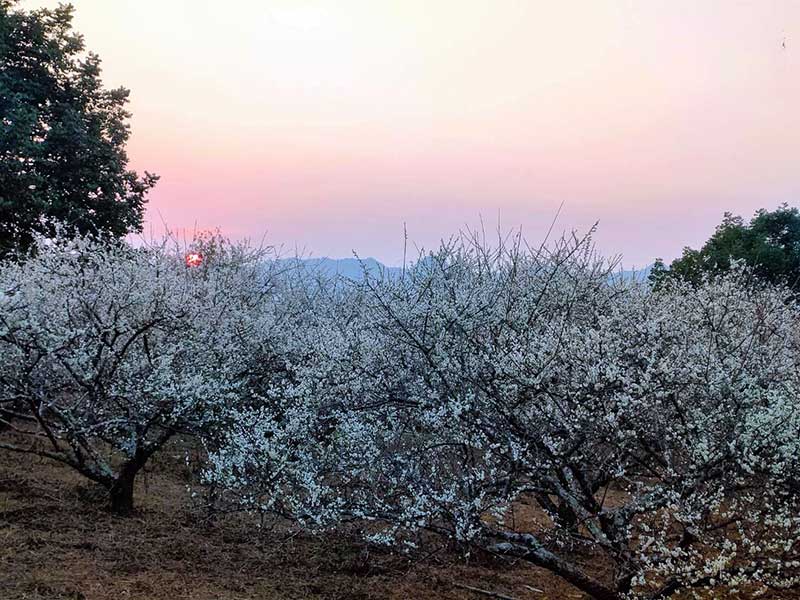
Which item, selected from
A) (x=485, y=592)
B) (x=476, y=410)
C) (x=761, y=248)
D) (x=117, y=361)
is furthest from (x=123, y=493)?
(x=761, y=248)

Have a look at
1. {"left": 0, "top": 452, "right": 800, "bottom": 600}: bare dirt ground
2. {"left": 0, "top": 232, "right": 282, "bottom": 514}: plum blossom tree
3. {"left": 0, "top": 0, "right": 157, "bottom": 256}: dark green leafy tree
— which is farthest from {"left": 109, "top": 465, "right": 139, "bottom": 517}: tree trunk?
{"left": 0, "top": 0, "right": 157, "bottom": 256}: dark green leafy tree

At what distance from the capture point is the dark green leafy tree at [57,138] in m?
16.4

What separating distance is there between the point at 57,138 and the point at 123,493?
14030mm

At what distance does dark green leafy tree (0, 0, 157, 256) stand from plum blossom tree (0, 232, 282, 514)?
971 centimetres

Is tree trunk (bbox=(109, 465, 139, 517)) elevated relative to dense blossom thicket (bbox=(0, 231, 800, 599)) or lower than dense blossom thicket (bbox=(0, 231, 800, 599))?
lower

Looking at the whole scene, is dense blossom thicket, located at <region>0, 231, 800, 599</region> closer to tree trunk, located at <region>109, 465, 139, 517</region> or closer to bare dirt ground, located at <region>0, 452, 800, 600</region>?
tree trunk, located at <region>109, 465, 139, 517</region>

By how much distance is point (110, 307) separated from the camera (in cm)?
685

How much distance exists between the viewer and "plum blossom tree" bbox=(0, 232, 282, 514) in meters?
6.04

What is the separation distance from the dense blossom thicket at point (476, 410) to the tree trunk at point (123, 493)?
0.41 feet

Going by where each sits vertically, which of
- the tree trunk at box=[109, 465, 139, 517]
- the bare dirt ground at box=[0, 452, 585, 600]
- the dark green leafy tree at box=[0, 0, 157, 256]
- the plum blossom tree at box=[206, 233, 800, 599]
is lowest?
the bare dirt ground at box=[0, 452, 585, 600]

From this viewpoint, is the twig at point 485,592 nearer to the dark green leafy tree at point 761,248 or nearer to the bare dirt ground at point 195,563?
the bare dirt ground at point 195,563

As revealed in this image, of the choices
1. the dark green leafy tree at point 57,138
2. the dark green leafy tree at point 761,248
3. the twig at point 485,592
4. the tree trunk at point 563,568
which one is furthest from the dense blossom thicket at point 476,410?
the dark green leafy tree at point 761,248

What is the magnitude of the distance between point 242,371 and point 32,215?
477 inches

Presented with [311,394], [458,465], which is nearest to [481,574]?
[458,465]
